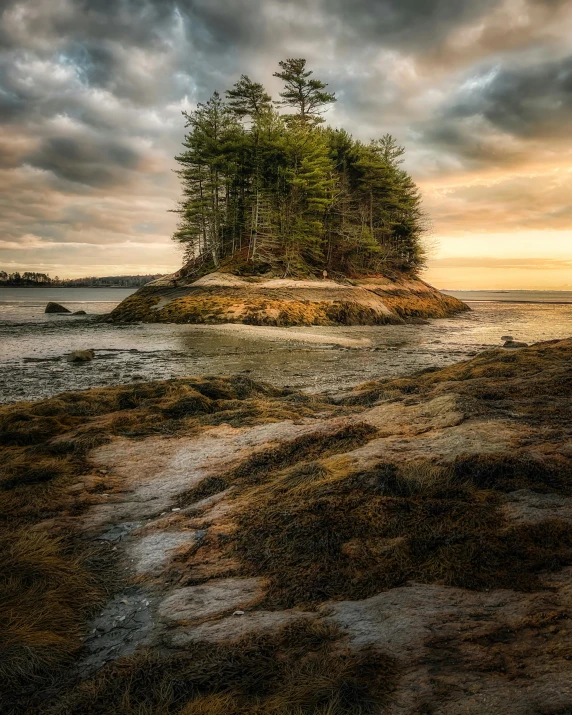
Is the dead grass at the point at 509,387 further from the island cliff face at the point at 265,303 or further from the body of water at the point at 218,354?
the island cliff face at the point at 265,303

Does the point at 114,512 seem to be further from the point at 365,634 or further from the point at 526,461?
the point at 526,461

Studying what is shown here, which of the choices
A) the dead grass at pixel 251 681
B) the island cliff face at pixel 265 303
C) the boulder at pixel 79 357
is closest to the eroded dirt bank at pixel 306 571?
the dead grass at pixel 251 681

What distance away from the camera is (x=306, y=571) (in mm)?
2625

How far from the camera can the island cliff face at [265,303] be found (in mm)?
27062

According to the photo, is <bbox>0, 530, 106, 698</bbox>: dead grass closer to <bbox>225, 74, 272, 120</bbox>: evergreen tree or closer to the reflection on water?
the reflection on water

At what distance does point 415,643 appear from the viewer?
1.90 meters

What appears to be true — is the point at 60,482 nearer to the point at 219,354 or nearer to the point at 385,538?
the point at 385,538

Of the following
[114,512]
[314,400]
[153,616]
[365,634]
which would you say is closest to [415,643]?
[365,634]

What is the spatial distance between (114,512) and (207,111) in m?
41.3

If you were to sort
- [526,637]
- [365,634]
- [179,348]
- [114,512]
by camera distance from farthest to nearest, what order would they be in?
1. [179,348]
2. [114,512]
3. [365,634]
4. [526,637]

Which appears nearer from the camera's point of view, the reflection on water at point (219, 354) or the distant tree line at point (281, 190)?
the reflection on water at point (219, 354)

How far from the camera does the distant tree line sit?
35844mm

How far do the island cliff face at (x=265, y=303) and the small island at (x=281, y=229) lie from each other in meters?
0.09

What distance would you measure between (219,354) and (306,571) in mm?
13082
